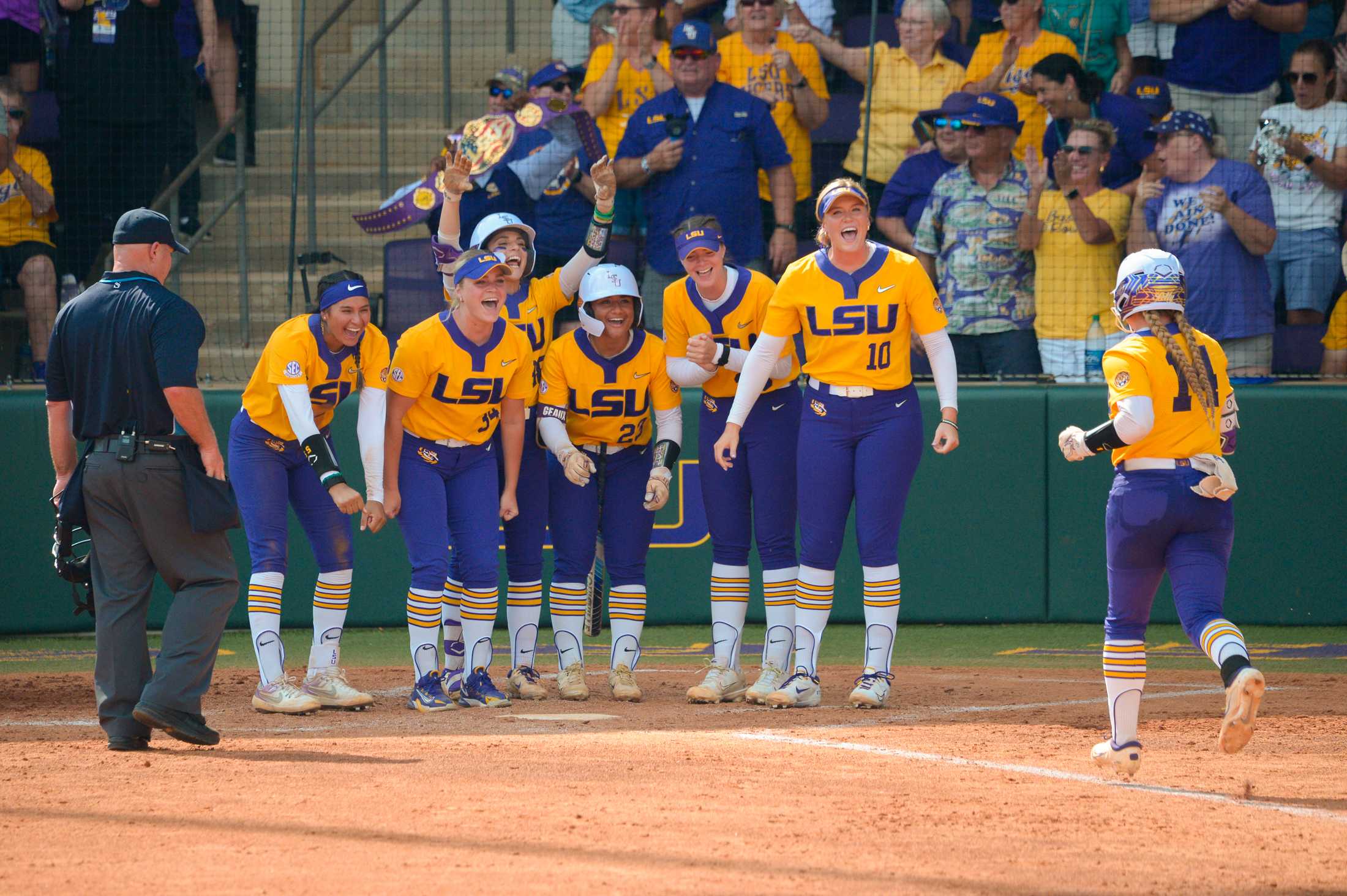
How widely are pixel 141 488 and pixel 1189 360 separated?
3.82m

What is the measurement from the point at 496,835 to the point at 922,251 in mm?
6287

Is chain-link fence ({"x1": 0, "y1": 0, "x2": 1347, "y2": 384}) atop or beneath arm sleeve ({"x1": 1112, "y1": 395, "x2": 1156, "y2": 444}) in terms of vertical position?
atop

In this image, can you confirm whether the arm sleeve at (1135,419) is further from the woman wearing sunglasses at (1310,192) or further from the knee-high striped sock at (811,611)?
the woman wearing sunglasses at (1310,192)

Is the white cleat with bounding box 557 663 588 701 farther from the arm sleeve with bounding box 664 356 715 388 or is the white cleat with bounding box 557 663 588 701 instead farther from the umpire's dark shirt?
the umpire's dark shirt

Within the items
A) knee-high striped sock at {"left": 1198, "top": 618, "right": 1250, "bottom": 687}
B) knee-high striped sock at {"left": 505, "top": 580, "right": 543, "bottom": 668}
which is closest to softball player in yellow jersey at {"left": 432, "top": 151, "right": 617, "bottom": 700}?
knee-high striped sock at {"left": 505, "top": 580, "right": 543, "bottom": 668}

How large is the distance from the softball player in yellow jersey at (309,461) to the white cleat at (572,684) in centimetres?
91

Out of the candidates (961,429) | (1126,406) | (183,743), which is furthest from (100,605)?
(961,429)

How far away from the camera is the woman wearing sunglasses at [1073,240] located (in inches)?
382

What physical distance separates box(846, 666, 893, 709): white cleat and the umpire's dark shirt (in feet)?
10.3

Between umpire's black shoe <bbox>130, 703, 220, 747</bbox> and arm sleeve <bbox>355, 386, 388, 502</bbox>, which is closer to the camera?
umpire's black shoe <bbox>130, 703, 220, 747</bbox>

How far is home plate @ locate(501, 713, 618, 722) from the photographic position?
660 centimetres

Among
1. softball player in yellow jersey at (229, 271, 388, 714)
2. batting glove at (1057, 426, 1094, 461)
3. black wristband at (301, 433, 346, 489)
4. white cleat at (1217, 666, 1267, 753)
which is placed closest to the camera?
white cleat at (1217, 666, 1267, 753)

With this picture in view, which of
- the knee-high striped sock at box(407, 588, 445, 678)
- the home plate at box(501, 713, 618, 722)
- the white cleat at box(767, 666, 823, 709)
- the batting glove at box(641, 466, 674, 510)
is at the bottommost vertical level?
the home plate at box(501, 713, 618, 722)

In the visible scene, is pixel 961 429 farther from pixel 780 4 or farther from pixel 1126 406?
pixel 1126 406
